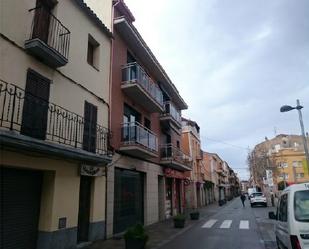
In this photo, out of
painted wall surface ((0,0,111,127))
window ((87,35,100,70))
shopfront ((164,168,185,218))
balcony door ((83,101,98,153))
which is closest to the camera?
painted wall surface ((0,0,111,127))

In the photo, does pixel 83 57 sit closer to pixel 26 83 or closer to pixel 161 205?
pixel 26 83

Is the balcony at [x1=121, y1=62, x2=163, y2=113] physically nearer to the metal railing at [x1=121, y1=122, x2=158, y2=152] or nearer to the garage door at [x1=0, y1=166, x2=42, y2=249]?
the metal railing at [x1=121, y1=122, x2=158, y2=152]

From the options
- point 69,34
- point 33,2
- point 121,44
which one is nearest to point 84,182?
point 69,34

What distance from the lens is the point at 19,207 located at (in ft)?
29.6

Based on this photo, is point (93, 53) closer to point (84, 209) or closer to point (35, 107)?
point (35, 107)

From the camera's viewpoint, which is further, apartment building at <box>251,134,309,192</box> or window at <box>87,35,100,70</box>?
apartment building at <box>251,134,309,192</box>

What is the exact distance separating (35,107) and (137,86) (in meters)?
7.09

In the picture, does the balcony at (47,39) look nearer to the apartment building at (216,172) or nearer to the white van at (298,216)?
the white van at (298,216)

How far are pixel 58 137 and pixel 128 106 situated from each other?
24.0 ft

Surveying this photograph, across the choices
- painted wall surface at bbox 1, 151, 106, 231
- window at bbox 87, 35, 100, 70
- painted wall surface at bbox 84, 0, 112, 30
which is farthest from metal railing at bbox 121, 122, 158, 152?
painted wall surface at bbox 84, 0, 112, 30

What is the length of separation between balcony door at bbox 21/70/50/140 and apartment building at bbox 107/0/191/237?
4912 millimetres

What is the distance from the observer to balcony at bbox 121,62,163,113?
15812 mm

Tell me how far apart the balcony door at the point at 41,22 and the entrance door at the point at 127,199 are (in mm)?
7126

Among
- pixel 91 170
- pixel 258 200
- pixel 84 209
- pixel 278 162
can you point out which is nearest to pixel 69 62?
pixel 91 170
